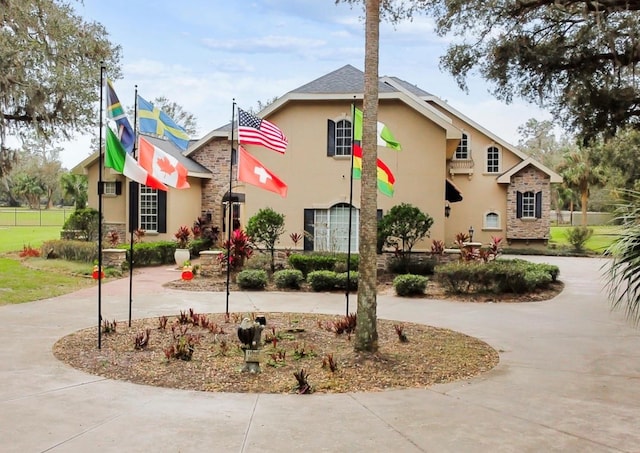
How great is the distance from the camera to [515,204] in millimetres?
28328

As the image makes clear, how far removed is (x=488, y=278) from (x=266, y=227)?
6619mm

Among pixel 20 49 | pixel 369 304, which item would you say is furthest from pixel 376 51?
pixel 20 49

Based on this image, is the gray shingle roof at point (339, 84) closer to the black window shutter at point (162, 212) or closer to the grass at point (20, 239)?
the black window shutter at point (162, 212)

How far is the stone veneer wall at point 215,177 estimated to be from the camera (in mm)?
24109

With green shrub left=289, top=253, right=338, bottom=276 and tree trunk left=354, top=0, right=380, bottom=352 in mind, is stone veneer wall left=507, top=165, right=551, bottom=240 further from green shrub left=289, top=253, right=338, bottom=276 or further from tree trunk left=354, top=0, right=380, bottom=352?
tree trunk left=354, top=0, right=380, bottom=352

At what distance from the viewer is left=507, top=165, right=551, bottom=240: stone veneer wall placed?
28000 millimetres

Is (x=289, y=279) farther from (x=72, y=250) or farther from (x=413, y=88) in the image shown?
(x=413, y=88)

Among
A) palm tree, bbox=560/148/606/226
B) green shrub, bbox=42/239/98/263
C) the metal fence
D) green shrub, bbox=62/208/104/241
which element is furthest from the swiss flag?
the metal fence

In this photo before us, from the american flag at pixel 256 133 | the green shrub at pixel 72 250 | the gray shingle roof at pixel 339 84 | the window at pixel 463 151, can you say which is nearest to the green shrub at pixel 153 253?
the green shrub at pixel 72 250

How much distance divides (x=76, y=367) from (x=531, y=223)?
25.6 m

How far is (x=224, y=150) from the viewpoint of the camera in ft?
79.1

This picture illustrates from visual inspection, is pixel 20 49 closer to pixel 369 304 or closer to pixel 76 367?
pixel 76 367

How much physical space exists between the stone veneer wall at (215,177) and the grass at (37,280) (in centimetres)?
713

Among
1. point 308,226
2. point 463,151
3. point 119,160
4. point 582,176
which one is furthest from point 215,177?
point 582,176
